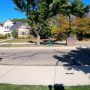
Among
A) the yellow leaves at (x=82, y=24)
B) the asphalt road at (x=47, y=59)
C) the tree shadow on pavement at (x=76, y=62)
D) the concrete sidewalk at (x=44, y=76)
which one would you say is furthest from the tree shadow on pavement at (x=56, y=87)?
the yellow leaves at (x=82, y=24)

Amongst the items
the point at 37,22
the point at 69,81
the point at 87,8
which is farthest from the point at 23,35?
the point at 69,81

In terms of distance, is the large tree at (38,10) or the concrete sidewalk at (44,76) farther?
the large tree at (38,10)

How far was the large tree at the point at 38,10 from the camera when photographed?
33.7 metres

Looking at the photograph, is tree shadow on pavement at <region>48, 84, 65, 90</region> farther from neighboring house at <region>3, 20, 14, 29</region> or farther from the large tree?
neighboring house at <region>3, 20, 14, 29</region>

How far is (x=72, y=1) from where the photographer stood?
130 feet

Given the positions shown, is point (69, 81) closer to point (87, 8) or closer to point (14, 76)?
point (14, 76)

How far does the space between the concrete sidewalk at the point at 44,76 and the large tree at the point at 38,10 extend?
60.8 ft

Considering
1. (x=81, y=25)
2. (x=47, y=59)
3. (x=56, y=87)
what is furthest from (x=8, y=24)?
(x=56, y=87)

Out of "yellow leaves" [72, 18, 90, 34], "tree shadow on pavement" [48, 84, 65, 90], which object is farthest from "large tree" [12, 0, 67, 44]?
"tree shadow on pavement" [48, 84, 65, 90]

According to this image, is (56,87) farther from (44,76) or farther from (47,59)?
(47,59)

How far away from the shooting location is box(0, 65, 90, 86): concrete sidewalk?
12490 mm

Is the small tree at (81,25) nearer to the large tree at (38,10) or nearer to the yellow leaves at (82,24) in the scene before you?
the yellow leaves at (82,24)

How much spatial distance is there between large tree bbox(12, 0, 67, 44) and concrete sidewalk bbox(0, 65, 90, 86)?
18521 millimetres

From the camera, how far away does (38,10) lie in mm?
33969
